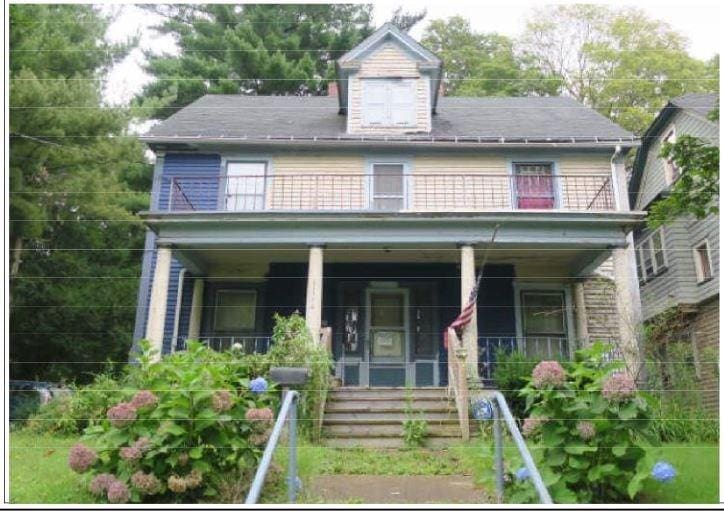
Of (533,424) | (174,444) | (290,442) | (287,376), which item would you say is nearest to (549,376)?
(533,424)

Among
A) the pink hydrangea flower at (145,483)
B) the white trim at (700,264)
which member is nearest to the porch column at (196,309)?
the pink hydrangea flower at (145,483)

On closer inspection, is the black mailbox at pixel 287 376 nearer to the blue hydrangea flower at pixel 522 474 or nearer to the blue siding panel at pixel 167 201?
the blue hydrangea flower at pixel 522 474

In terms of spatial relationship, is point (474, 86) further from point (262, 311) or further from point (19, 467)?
point (19, 467)

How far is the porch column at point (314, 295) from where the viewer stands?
711 centimetres

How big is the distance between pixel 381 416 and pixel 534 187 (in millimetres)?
4667

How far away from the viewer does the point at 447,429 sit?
220 inches

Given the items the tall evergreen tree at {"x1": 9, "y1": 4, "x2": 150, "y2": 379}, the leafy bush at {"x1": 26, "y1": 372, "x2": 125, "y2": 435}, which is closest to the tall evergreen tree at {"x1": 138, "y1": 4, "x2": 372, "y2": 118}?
the tall evergreen tree at {"x1": 9, "y1": 4, "x2": 150, "y2": 379}

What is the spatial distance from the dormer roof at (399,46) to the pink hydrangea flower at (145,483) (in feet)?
24.1

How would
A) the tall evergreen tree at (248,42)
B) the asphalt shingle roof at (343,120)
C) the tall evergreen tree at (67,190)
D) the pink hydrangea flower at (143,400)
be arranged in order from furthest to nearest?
the asphalt shingle roof at (343,120) < the tall evergreen tree at (248,42) < the tall evergreen tree at (67,190) < the pink hydrangea flower at (143,400)

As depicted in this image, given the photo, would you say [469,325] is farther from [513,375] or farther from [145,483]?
[145,483]

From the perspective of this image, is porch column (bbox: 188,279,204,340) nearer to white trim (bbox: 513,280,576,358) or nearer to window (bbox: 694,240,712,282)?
white trim (bbox: 513,280,576,358)

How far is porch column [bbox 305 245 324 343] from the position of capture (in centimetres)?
711

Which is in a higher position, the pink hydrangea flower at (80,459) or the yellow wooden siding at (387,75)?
the yellow wooden siding at (387,75)

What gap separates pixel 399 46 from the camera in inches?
374
